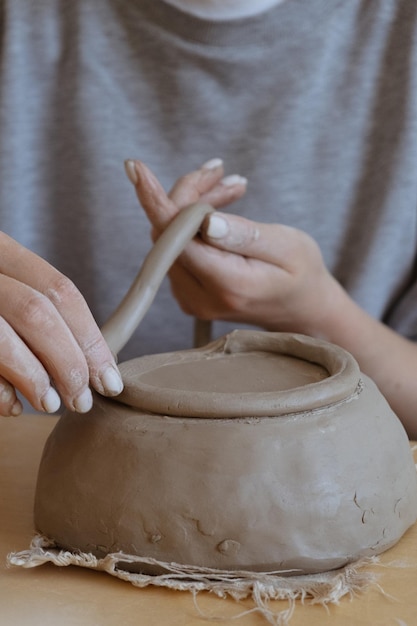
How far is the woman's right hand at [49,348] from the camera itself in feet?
1.89

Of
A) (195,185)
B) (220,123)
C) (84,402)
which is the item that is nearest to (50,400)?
(84,402)

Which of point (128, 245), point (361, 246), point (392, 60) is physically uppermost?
point (392, 60)

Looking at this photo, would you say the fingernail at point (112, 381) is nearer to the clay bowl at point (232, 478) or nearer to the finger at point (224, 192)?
the clay bowl at point (232, 478)

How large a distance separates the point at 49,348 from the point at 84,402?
48 millimetres

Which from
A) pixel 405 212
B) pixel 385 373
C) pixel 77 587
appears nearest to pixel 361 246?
pixel 405 212

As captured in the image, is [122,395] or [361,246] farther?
[361,246]

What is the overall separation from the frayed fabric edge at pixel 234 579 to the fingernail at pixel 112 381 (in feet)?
0.37

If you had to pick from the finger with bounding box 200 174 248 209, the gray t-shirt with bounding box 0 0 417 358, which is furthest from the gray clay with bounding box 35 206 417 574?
the gray t-shirt with bounding box 0 0 417 358

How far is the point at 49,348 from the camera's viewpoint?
57 centimetres

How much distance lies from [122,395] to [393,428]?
0.70 ft

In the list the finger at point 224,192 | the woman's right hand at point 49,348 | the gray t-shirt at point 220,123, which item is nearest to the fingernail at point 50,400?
the woman's right hand at point 49,348

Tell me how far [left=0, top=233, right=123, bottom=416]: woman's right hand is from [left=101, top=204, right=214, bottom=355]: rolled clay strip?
7 centimetres

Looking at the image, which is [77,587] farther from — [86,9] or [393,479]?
[86,9]

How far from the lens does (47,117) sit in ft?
4.01
